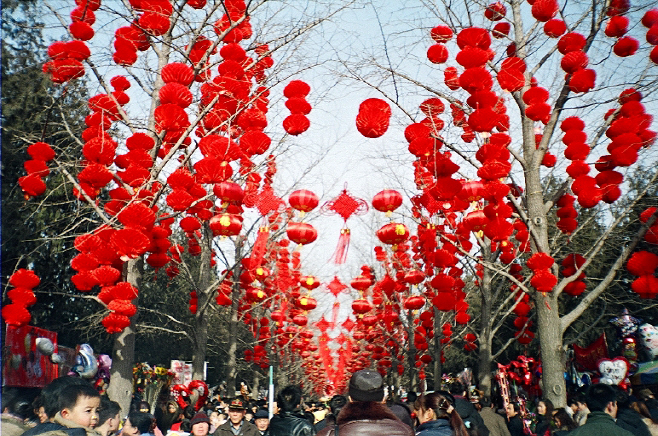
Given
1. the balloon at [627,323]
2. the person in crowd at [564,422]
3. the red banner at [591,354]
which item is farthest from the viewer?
the balloon at [627,323]

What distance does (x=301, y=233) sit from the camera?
842 centimetres

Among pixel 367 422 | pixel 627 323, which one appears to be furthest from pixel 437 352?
pixel 367 422

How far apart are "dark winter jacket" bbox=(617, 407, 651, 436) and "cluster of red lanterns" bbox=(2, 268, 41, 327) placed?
27.9ft

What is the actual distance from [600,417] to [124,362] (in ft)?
21.5

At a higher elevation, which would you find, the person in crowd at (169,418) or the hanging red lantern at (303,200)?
the hanging red lantern at (303,200)

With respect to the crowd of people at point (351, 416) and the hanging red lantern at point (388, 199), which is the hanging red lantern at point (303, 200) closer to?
the hanging red lantern at point (388, 199)

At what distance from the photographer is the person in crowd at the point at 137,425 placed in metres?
5.46

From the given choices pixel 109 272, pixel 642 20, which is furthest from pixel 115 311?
pixel 642 20

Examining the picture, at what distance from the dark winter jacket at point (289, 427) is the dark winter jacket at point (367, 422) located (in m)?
1.96

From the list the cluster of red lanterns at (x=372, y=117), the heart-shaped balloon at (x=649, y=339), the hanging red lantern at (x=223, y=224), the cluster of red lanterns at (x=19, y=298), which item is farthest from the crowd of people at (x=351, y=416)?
the heart-shaped balloon at (x=649, y=339)

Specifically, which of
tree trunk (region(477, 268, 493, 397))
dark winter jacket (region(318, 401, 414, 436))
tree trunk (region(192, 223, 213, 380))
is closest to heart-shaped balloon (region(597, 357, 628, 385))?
tree trunk (region(477, 268, 493, 397))

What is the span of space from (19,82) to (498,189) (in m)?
11.8

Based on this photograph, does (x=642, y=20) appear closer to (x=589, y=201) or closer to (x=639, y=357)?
(x=589, y=201)

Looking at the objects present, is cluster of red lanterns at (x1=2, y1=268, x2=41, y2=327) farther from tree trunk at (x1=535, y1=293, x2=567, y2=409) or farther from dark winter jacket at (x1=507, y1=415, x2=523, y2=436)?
tree trunk at (x1=535, y1=293, x2=567, y2=409)
